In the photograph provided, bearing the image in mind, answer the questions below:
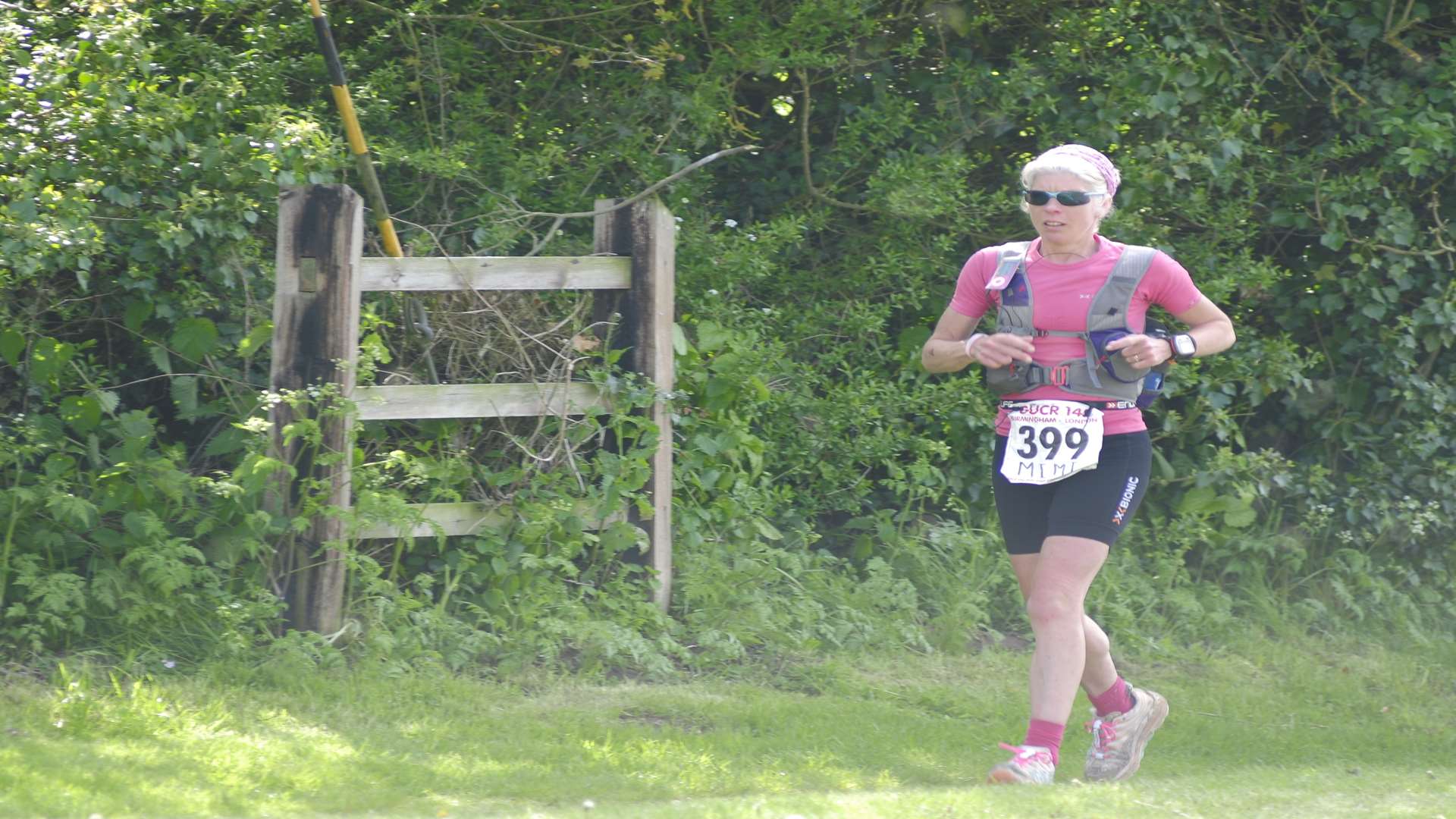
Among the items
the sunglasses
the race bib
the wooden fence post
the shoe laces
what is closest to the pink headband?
the sunglasses

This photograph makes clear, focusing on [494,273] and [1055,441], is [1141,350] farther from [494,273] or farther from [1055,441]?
[494,273]

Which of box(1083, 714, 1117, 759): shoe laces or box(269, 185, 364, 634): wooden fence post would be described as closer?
box(1083, 714, 1117, 759): shoe laces

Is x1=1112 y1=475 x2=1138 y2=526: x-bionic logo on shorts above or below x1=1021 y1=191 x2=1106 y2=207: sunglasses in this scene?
below

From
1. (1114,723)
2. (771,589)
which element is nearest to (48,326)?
(771,589)

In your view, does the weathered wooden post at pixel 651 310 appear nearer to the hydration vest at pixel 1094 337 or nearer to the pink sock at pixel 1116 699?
the hydration vest at pixel 1094 337

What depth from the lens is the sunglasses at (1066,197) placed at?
183 inches

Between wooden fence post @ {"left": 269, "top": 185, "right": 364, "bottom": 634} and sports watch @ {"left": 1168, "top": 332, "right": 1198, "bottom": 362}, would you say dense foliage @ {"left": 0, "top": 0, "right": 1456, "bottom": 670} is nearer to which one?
wooden fence post @ {"left": 269, "top": 185, "right": 364, "bottom": 634}

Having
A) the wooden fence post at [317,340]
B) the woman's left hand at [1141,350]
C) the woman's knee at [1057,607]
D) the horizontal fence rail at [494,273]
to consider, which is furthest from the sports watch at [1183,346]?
the wooden fence post at [317,340]

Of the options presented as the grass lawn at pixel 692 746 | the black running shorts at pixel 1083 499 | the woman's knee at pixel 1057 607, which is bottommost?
the grass lawn at pixel 692 746

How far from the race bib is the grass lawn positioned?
0.95m

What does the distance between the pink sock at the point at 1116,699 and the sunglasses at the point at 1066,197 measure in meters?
1.57

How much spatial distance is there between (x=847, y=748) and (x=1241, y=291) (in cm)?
365

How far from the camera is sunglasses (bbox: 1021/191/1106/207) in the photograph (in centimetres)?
466

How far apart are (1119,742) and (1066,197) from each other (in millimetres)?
1766
